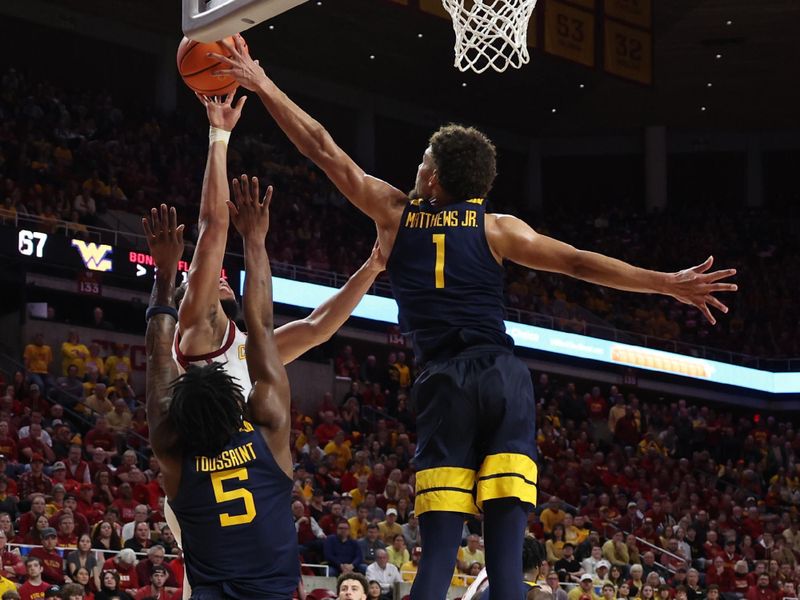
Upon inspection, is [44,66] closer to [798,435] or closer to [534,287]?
[534,287]

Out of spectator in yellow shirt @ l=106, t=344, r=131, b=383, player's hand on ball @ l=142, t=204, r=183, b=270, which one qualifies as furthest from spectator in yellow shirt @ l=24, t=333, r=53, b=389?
player's hand on ball @ l=142, t=204, r=183, b=270

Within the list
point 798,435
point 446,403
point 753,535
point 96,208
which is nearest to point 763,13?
point 798,435

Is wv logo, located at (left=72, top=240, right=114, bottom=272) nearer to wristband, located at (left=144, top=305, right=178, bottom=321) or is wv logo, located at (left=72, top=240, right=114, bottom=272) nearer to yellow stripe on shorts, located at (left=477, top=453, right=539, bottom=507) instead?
wristband, located at (left=144, top=305, right=178, bottom=321)

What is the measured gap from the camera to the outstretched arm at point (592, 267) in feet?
15.0

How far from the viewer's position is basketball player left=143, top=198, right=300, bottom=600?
4047 mm

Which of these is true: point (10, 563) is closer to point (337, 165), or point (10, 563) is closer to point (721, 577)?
point (337, 165)

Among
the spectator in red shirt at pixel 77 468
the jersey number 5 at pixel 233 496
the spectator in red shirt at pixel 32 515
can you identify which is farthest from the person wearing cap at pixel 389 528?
the jersey number 5 at pixel 233 496

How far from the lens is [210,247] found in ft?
16.3

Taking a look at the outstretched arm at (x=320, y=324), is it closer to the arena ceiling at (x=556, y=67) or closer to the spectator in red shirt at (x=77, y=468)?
the spectator in red shirt at (x=77, y=468)

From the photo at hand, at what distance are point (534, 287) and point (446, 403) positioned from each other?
21.4m

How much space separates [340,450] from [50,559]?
21.4 ft

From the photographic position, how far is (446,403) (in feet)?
15.3

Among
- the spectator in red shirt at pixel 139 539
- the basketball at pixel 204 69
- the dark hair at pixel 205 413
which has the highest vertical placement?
the basketball at pixel 204 69

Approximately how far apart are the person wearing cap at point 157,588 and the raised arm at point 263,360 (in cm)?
678
